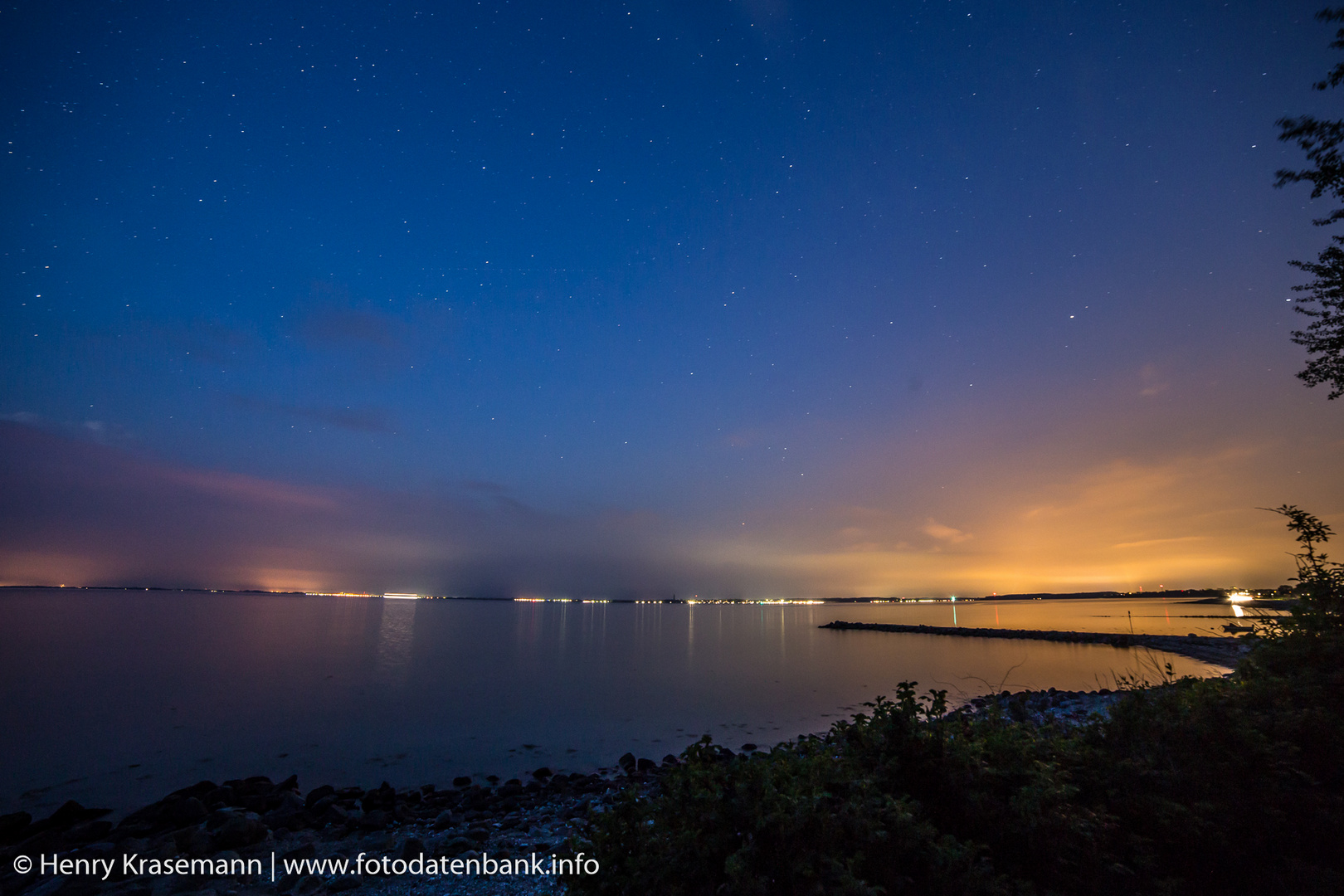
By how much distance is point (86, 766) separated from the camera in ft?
52.3

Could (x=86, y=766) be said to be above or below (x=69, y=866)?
below

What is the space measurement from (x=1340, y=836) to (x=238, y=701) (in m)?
33.0

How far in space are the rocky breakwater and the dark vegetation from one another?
99 centimetres

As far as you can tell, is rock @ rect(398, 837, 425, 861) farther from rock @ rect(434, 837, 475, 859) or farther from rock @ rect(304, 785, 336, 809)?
rock @ rect(304, 785, 336, 809)

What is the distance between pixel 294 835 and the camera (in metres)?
9.67

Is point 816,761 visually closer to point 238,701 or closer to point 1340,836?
point 1340,836

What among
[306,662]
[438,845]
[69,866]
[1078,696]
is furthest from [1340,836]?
[306,662]

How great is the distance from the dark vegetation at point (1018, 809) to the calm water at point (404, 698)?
6.47 metres

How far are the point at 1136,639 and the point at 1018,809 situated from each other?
55.5m

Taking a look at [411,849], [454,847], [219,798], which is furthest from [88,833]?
[454,847]

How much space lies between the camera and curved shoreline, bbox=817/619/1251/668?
107 feet

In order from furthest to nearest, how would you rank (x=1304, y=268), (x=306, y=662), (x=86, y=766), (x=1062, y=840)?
(x=306, y=662)
(x=86, y=766)
(x=1304, y=268)
(x=1062, y=840)

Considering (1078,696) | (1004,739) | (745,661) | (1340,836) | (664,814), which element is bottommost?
(745,661)

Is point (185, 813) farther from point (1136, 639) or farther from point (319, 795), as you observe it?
point (1136, 639)
